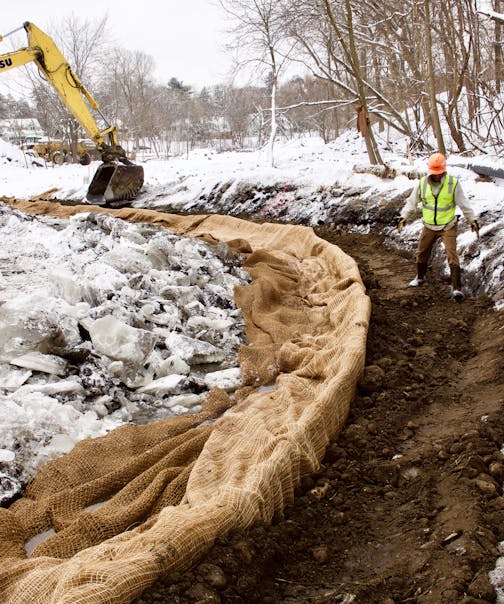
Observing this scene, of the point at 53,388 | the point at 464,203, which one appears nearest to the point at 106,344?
the point at 53,388

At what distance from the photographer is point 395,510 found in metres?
2.55

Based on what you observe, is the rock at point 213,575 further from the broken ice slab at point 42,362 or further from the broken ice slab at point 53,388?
the broken ice slab at point 42,362

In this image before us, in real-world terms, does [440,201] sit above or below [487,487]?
above

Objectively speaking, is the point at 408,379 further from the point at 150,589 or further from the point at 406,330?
the point at 150,589

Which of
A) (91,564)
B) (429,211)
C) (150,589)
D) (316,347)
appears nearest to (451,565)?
(150,589)

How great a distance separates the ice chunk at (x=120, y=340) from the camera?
420 centimetres

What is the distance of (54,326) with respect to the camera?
4168 mm

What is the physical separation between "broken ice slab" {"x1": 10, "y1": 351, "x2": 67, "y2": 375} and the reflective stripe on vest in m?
3.85

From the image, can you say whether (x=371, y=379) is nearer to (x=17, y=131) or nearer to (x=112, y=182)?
(x=112, y=182)

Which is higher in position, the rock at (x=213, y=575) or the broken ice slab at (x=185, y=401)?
the rock at (x=213, y=575)

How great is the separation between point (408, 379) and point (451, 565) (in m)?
1.99

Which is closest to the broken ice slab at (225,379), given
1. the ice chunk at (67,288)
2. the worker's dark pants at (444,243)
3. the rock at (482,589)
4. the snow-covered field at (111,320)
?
the snow-covered field at (111,320)

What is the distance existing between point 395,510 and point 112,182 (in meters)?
11.9

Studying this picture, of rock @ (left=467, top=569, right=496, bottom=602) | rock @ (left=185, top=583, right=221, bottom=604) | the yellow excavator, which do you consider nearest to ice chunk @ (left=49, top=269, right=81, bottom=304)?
rock @ (left=185, top=583, right=221, bottom=604)
